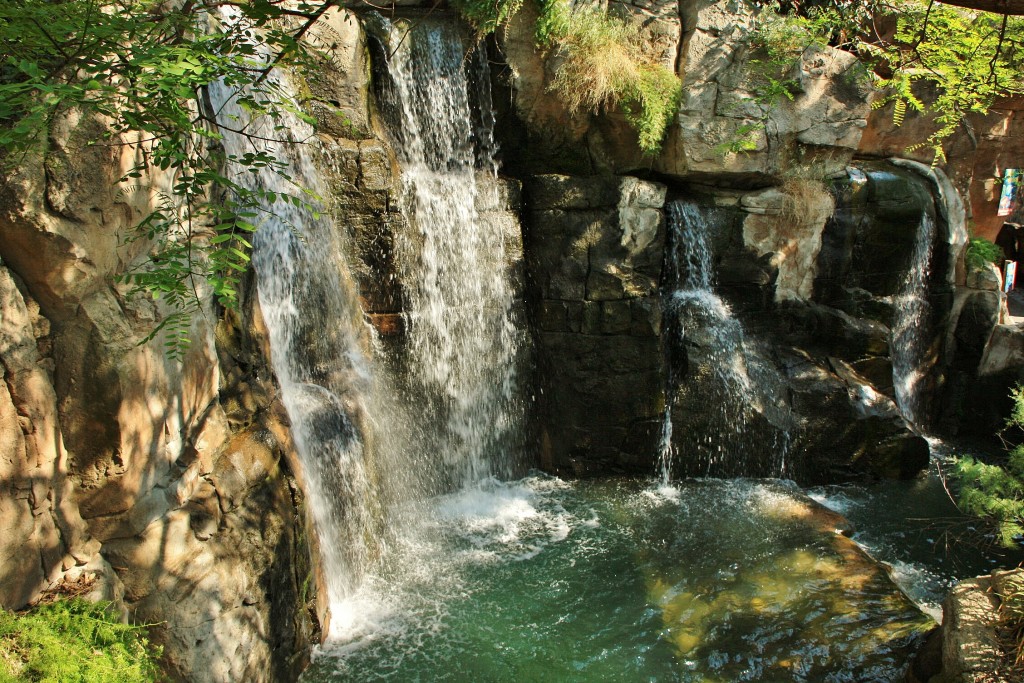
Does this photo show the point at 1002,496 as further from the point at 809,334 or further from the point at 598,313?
the point at 598,313

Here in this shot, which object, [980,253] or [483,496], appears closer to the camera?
[483,496]

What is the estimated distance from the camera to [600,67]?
6801 millimetres

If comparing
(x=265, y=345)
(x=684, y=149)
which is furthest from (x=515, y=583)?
(x=684, y=149)

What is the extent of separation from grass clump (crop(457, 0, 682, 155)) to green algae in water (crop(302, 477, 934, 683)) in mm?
3681

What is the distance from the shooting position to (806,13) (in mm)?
8234

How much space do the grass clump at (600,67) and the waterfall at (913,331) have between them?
3.77 m

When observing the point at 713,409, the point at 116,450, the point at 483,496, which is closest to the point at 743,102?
the point at 713,409

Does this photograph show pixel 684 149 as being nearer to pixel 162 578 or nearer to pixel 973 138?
pixel 973 138

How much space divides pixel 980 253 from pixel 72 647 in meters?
9.89

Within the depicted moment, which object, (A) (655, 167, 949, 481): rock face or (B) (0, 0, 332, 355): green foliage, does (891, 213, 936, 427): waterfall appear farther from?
(B) (0, 0, 332, 355): green foliage

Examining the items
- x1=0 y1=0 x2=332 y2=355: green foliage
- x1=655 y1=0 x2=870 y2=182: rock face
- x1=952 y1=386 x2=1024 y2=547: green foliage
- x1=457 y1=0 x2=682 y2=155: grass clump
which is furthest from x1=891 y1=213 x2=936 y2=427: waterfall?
x1=0 y1=0 x2=332 y2=355: green foliage

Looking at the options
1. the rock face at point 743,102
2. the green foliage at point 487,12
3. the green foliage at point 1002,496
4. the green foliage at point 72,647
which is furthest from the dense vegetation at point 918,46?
the green foliage at point 72,647

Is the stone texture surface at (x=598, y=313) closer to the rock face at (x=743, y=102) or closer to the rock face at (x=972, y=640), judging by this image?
the rock face at (x=743, y=102)

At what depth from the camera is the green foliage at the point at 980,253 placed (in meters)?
8.79
